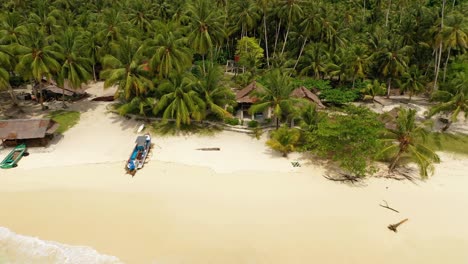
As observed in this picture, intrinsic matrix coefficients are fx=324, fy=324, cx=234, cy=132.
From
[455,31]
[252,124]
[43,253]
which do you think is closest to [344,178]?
[252,124]

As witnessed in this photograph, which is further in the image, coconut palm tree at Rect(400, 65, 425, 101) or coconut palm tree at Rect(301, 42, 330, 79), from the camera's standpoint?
coconut palm tree at Rect(301, 42, 330, 79)

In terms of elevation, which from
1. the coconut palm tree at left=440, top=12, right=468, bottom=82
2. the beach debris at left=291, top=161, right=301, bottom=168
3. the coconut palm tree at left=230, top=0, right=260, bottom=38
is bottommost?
the beach debris at left=291, top=161, right=301, bottom=168

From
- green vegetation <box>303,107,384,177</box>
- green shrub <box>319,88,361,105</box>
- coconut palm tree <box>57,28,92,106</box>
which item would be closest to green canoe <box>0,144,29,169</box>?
coconut palm tree <box>57,28,92,106</box>

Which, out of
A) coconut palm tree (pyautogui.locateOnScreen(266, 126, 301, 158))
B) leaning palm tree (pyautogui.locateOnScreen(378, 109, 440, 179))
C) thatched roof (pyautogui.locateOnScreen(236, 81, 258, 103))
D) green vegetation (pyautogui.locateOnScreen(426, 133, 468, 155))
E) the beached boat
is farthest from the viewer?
thatched roof (pyautogui.locateOnScreen(236, 81, 258, 103))

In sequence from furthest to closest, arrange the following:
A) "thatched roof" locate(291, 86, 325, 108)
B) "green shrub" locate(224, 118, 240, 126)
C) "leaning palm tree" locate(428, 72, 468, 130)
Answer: "thatched roof" locate(291, 86, 325, 108), "green shrub" locate(224, 118, 240, 126), "leaning palm tree" locate(428, 72, 468, 130)

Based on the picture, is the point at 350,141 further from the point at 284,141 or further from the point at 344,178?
the point at 284,141

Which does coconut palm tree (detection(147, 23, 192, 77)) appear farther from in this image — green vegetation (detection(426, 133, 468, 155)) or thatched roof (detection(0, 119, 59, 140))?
green vegetation (detection(426, 133, 468, 155))
